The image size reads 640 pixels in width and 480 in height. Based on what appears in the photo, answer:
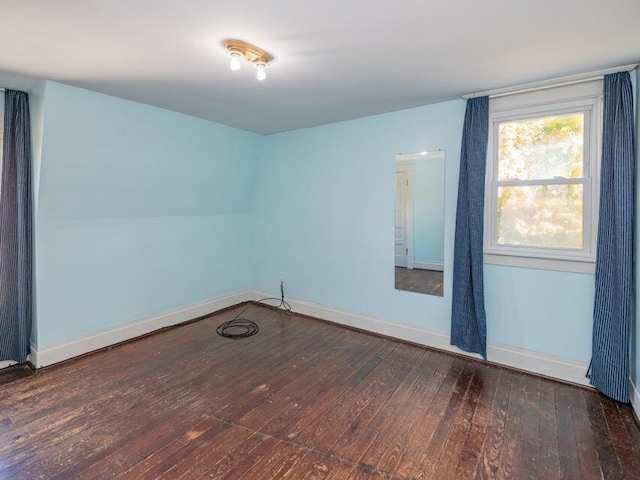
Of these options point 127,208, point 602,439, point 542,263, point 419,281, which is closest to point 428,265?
point 419,281

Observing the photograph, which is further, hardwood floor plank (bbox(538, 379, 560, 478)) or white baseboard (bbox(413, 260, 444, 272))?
white baseboard (bbox(413, 260, 444, 272))

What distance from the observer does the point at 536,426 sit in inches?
81.9

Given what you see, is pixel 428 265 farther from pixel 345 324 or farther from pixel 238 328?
pixel 238 328

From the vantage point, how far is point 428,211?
3.26m

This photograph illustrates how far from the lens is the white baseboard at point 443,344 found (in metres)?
2.61

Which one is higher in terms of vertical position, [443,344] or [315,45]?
[315,45]

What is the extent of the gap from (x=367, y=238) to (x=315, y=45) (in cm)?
212

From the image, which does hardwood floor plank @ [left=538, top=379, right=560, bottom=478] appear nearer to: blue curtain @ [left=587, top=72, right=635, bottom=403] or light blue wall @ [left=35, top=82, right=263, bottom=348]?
blue curtain @ [left=587, top=72, right=635, bottom=403]

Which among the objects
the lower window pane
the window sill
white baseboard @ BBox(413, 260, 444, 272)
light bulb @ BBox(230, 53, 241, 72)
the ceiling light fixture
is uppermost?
the ceiling light fixture

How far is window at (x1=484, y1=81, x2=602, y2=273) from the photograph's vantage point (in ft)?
8.20

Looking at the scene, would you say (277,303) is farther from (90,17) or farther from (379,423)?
(90,17)

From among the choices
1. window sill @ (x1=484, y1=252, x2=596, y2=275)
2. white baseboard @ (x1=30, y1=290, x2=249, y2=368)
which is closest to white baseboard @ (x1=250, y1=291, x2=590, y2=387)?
window sill @ (x1=484, y1=252, x2=596, y2=275)

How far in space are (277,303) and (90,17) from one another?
11.4ft

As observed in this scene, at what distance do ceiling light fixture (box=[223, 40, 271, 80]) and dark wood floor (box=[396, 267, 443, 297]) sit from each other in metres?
2.32
